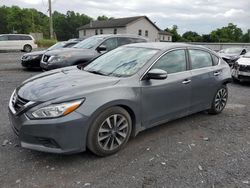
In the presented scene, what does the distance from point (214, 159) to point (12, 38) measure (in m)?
22.9

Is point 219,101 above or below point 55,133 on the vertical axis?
below

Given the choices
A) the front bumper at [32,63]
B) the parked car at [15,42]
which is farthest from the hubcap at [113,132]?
the parked car at [15,42]

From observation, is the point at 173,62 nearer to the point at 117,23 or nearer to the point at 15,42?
the point at 15,42

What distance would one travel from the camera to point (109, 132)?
358 cm

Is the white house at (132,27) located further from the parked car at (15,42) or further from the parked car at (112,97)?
the parked car at (112,97)

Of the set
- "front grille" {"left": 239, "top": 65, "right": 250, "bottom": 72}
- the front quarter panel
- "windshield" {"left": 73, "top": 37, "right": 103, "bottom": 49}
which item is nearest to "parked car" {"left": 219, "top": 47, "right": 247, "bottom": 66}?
"front grille" {"left": 239, "top": 65, "right": 250, "bottom": 72}

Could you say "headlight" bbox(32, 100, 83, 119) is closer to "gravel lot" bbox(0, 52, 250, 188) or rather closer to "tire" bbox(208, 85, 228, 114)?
"gravel lot" bbox(0, 52, 250, 188)

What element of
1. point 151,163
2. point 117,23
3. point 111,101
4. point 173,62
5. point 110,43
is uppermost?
point 117,23

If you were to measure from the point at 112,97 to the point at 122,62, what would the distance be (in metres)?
1.04

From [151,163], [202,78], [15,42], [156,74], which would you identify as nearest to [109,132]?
[151,163]

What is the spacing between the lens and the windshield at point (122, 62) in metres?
4.06

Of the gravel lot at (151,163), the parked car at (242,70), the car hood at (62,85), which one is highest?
the car hood at (62,85)

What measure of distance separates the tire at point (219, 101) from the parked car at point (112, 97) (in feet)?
0.61

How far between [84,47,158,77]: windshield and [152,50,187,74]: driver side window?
7.3 inches
